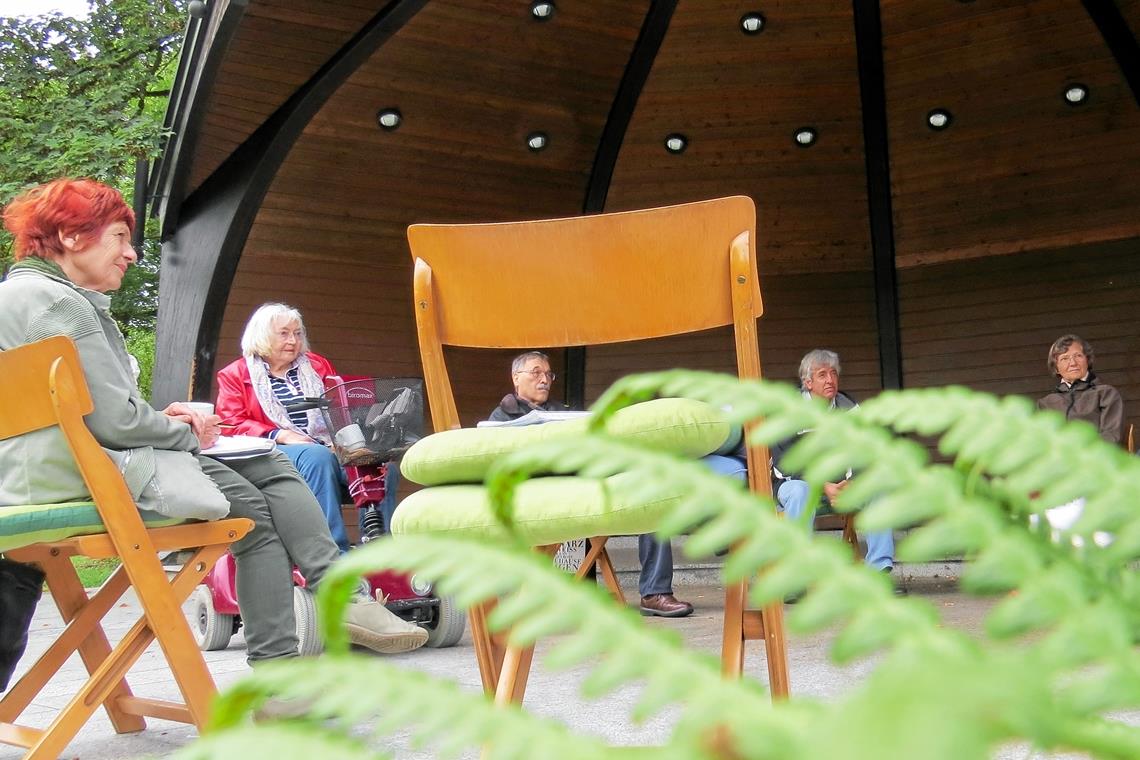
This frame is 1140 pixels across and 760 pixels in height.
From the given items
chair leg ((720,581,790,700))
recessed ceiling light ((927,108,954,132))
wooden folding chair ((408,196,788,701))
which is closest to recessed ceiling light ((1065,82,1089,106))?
recessed ceiling light ((927,108,954,132))

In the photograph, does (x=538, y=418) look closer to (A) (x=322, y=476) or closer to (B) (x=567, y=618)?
(B) (x=567, y=618)

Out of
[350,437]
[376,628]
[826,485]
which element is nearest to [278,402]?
[350,437]

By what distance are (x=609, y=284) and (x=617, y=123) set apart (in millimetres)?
6511

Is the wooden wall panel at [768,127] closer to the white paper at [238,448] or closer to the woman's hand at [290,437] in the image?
the woman's hand at [290,437]

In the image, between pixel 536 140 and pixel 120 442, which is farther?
pixel 536 140

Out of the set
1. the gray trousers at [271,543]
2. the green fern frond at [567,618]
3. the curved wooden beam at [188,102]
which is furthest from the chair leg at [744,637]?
the curved wooden beam at [188,102]

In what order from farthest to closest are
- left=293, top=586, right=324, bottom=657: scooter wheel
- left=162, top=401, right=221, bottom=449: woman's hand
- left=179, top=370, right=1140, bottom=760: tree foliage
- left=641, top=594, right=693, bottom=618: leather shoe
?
left=641, top=594, right=693, bottom=618: leather shoe, left=293, top=586, right=324, bottom=657: scooter wheel, left=162, top=401, right=221, bottom=449: woman's hand, left=179, top=370, right=1140, bottom=760: tree foliage

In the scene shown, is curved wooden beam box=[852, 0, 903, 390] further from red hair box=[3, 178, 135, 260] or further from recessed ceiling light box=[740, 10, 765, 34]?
red hair box=[3, 178, 135, 260]

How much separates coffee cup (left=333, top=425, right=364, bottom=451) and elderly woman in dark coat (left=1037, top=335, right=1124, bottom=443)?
3583 millimetres

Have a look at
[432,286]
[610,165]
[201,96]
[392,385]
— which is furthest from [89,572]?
[432,286]

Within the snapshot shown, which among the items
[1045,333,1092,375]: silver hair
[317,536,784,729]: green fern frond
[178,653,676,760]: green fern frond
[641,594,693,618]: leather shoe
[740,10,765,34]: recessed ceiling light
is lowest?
[641,594,693,618]: leather shoe

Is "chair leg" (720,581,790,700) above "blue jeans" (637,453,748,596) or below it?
above

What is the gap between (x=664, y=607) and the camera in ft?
15.9

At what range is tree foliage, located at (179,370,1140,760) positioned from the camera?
0.19 m
